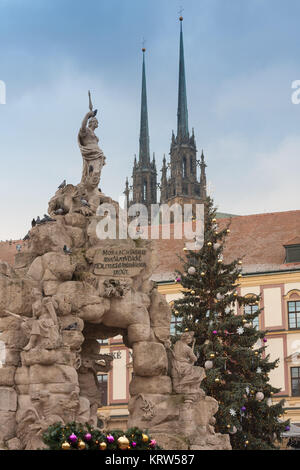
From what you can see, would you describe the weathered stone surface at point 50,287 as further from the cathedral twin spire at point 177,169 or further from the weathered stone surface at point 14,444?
the cathedral twin spire at point 177,169

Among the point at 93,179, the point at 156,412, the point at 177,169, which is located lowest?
the point at 156,412

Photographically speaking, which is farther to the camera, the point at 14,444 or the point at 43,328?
the point at 43,328

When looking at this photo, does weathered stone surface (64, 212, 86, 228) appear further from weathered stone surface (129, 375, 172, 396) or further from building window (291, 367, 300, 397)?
building window (291, 367, 300, 397)

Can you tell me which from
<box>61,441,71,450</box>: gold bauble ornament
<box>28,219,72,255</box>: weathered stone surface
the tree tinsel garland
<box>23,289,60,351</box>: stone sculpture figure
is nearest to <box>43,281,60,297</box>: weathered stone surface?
<box>23,289,60,351</box>: stone sculpture figure

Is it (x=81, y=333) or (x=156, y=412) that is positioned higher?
(x=81, y=333)

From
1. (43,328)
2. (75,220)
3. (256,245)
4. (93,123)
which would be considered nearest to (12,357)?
(43,328)

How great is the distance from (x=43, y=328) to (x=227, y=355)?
1159 centimetres

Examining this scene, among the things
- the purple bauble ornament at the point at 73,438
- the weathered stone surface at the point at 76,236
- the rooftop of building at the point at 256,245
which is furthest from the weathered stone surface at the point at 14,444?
the rooftop of building at the point at 256,245

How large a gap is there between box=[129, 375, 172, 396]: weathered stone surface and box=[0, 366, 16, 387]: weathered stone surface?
2757 millimetres

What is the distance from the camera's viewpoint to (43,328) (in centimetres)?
1595

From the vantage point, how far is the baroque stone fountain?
15.9 metres

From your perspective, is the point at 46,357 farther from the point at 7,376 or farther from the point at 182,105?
the point at 182,105

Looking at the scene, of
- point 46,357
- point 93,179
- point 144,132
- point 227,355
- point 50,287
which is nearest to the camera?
point 46,357

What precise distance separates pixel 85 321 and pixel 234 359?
10.3 meters
